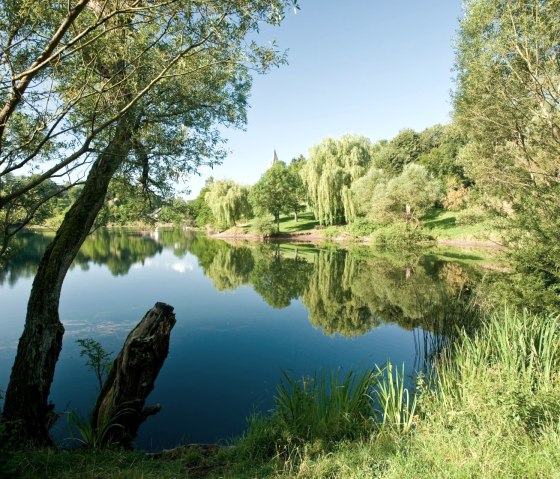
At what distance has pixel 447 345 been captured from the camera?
23.0 ft

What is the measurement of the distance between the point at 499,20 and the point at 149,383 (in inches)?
468

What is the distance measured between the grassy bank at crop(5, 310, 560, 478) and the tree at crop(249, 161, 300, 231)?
1640 inches

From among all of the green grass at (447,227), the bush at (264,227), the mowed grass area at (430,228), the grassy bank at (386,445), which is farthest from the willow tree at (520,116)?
the bush at (264,227)

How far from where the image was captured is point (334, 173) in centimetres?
3875

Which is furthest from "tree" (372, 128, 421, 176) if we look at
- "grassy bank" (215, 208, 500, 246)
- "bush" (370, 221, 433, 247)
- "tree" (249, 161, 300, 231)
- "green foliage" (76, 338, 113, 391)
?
"green foliage" (76, 338, 113, 391)

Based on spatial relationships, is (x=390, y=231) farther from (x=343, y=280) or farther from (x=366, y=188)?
(x=343, y=280)

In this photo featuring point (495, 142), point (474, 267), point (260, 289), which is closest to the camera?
point (495, 142)

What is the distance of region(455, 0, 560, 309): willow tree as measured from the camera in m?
7.84

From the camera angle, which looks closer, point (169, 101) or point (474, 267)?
point (169, 101)

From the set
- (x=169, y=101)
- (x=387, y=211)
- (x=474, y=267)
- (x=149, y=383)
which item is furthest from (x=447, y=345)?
(x=387, y=211)

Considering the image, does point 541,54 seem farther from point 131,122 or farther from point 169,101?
point 131,122

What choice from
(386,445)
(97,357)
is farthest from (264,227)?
(386,445)

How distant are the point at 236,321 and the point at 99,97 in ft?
35.4

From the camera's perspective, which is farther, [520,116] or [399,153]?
[399,153]
